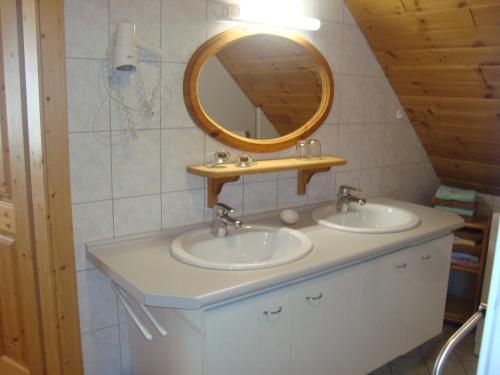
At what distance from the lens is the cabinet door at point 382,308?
6.91 feet

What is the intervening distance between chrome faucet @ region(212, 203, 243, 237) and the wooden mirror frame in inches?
12.6

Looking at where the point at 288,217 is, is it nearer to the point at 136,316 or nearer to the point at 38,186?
the point at 136,316

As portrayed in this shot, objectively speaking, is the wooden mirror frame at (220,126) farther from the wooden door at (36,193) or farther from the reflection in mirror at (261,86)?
the wooden door at (36,193)

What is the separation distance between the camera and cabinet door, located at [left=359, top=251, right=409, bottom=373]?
Result: 211 cm

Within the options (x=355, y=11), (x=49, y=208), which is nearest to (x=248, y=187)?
(x=49, y=208)

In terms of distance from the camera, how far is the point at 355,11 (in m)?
2.50

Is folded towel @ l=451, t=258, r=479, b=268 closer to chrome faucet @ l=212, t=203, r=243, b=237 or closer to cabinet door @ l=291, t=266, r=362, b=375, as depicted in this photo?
cabinet door @ l=291, t=266, r=362, b=375

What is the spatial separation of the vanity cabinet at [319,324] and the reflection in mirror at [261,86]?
0.78 meters

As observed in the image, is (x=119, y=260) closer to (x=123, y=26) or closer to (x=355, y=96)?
(x=123, y=26)

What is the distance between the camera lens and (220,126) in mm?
2131

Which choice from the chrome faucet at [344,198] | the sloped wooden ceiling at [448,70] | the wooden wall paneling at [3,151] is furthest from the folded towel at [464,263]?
the wooden wall paneling at [3,151]

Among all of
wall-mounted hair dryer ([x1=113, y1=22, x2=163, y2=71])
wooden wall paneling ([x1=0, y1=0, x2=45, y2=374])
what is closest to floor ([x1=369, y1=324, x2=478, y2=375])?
wooden wall paneling ([x1=0, y1=0, x2=45, y2=374])

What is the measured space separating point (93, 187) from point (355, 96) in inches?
59.9

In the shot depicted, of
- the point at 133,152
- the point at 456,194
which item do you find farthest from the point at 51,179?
the point at 456,194
